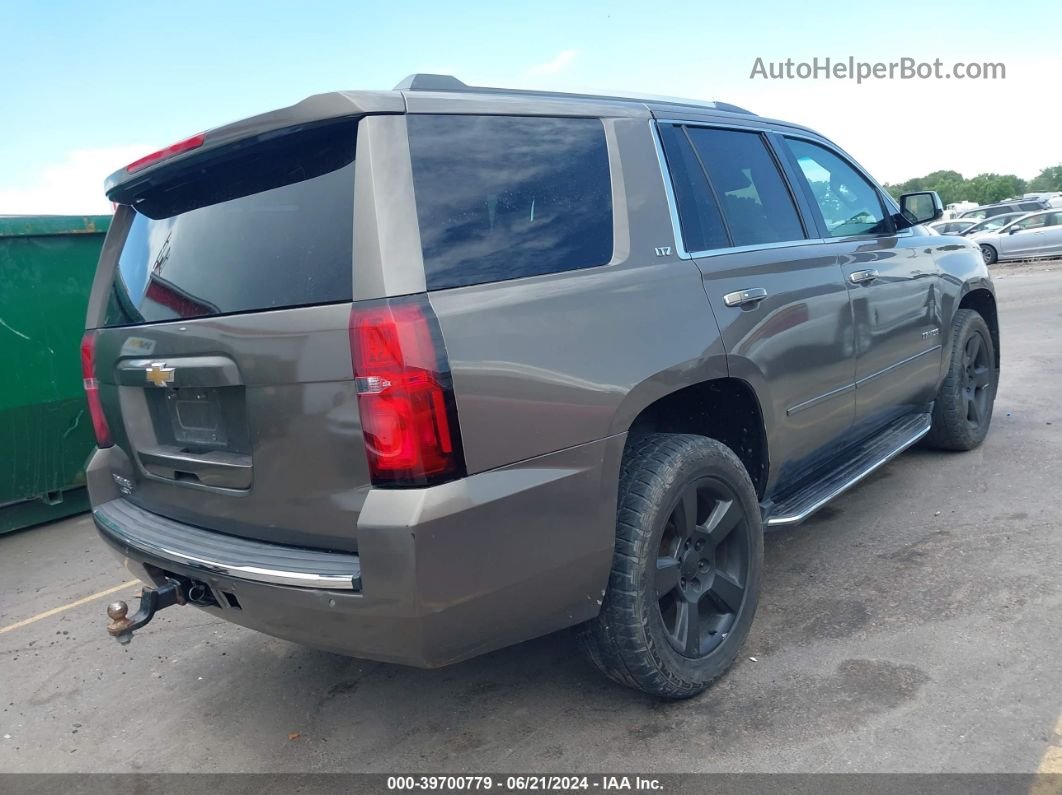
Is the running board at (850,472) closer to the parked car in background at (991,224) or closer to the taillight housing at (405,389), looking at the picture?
the taillight housing at (405,389)

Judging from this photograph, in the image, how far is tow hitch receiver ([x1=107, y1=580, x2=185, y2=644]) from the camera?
8.59ft

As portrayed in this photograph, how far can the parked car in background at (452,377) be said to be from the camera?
7.38 feet

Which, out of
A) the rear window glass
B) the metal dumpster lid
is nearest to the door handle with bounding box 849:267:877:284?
the rear window glass

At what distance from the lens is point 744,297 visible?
3197 millimetres

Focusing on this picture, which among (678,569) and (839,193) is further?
(839,193)

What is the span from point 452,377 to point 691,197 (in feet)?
4.83

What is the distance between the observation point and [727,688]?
303cm

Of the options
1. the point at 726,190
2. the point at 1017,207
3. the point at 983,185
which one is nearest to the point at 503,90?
the point at 726,190

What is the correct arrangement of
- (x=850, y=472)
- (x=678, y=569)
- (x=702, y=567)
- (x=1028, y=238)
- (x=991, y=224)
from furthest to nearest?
1. (x=991, y=224)
2. (x=1028, y=238)
3. (x=850, y=472)
4. (x=702, y=567)
5. (x=678, y=569)

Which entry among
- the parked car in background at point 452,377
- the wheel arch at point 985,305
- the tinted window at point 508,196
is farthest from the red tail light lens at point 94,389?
the wheel arch at point 985,305

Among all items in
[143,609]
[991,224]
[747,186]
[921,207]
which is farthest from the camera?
[991,224]

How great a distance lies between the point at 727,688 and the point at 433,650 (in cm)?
122

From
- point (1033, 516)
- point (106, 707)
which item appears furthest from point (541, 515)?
point (1033, 516)

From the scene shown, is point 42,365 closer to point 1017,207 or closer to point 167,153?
point 167,153
